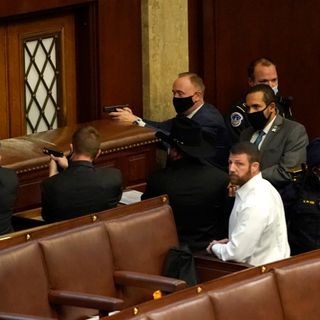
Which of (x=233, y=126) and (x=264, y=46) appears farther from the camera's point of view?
(x=264, y=46)

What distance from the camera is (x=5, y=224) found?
7.60 m

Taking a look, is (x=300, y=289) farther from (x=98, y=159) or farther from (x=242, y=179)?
(x=98, y=159)

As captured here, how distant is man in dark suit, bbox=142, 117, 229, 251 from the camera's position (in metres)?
7.76

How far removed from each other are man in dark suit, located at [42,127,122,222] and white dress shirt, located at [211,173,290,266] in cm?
77

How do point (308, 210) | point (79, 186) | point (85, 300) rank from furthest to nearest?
point (308, 210)
point (79, 186)
point (85, 300)

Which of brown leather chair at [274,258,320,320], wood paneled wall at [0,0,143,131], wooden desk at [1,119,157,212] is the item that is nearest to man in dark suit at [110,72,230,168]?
wooden desk at [1,119,157,212]

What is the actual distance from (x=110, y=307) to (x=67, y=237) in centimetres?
55

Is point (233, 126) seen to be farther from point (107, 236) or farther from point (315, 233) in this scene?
point (107, 236)

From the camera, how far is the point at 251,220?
7375 mm

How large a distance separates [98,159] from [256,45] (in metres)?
2.95

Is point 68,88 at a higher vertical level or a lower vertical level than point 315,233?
higher

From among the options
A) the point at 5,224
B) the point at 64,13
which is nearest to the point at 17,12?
the point at 64,13

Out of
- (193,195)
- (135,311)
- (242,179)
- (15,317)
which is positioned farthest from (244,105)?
(135,311)

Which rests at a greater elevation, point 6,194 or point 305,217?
point 6,194
